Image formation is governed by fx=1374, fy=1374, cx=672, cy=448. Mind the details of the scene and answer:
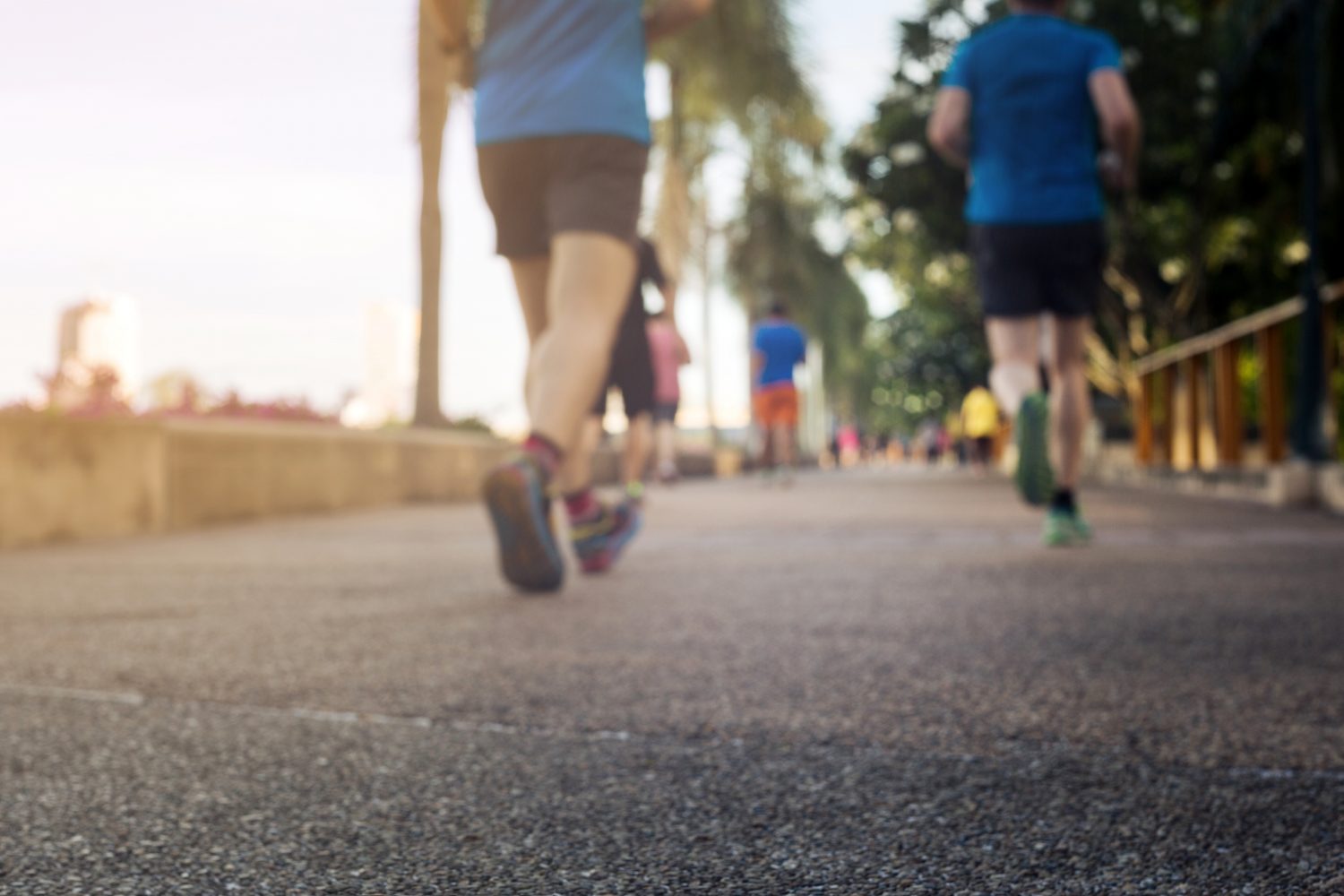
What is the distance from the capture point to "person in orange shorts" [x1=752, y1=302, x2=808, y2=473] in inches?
521

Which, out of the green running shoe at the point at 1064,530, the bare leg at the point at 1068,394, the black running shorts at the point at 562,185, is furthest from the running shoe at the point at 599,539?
the bare leg at the point at 1068,394

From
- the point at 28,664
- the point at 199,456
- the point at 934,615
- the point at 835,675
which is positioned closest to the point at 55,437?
the point at 199,456

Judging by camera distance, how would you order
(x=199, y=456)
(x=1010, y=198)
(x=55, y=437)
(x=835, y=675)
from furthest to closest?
(x=199, y=456) → (x=55, y=437) → (x=1010, y=198) → (x=835, y=675)

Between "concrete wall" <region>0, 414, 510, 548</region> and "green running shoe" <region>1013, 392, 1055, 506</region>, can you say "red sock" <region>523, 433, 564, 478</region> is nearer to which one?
"green running shoe" <region>1013, 392, 1055, 506</region>

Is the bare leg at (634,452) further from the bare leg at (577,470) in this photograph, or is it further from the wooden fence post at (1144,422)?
the wooden fence post at (1144,422)

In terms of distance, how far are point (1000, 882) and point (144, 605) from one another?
2394 millimetres

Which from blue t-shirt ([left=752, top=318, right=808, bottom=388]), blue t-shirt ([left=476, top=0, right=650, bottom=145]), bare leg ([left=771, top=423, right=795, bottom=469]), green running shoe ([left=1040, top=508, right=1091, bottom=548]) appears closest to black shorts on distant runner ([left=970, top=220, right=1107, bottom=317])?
green running shoe ([left=1040, top=508, right=1091, bottom=548])

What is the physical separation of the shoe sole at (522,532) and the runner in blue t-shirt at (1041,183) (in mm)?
1867

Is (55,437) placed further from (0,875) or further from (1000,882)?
(1000,882)

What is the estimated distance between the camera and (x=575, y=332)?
3.19m

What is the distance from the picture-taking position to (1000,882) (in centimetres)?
96

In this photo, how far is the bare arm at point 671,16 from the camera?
346cm

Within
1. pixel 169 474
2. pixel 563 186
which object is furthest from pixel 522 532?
pixel 169 474

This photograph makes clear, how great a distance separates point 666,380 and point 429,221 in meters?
2.27
